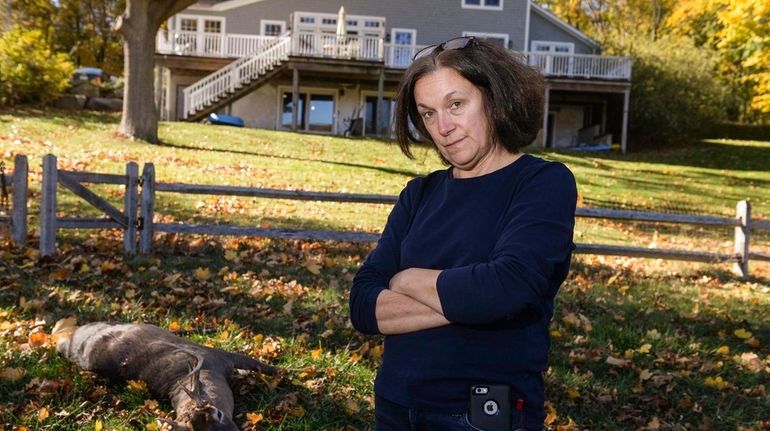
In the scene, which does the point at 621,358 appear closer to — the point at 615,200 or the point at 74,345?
the point at 74,345

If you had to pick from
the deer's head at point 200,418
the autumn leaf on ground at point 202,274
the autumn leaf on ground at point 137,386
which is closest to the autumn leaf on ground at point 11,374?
the autumn leaf on ground at point 137,386

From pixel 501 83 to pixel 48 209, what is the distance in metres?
7.74

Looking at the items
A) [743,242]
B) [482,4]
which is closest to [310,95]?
[482,4]

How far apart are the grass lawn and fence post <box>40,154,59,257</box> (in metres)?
0.21

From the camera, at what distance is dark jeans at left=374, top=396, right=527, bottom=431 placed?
7.26 feet

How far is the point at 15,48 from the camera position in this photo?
26953 millimetres

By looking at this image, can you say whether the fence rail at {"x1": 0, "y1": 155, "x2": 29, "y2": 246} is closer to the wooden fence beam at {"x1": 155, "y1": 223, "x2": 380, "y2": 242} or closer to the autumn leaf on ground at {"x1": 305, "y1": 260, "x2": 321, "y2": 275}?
the wooden fence beam at {"x1": 155, "y1": 223, "x2": 380, "y2": 242}

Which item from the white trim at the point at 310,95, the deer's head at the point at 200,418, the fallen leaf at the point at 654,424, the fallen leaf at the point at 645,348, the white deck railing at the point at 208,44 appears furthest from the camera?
the white trim at the point at 310,95

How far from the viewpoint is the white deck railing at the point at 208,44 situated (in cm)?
3173

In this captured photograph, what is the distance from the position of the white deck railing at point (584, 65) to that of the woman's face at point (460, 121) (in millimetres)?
30055

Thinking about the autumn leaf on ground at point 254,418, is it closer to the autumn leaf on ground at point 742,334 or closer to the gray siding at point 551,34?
the autumn leaf on ground at point 742,334

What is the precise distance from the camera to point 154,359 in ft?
16.3

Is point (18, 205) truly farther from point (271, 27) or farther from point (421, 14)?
point (421, 14)

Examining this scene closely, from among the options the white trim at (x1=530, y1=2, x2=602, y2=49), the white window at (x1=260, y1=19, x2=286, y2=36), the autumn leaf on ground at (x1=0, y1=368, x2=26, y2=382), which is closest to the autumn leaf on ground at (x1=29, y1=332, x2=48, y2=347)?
the autumn leaf on ground at (x1=0, y1=368, x2=26, y2=382)
